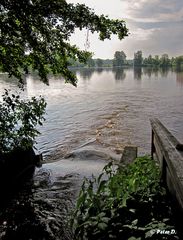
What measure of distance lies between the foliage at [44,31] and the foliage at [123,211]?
4.45 meters

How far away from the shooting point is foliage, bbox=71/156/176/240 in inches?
108

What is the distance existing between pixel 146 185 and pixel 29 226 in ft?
9.85

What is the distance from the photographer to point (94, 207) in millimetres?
3104

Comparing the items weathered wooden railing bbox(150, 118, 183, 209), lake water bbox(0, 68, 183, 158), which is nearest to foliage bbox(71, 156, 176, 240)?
weathered wooden railing bbox(150, 118, 183, 209)

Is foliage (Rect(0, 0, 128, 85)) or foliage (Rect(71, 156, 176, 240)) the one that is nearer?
foliage (Rect(71, 156, 176, 240))

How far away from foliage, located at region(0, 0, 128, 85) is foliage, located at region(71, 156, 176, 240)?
4.45m

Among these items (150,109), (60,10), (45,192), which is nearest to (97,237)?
(45,192)

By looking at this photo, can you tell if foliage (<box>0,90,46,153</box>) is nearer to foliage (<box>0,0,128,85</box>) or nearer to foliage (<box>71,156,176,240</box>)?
foliage (<box>0,0,128,85</box>)

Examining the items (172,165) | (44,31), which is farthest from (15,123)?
(172,165)

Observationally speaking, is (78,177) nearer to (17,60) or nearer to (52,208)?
(52,208)

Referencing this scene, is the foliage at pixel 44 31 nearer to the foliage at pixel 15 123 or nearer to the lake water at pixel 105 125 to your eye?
the foliage at pixel 15 123

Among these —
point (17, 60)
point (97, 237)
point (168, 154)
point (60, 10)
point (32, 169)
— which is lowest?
point (32, 169)

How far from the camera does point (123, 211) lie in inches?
124

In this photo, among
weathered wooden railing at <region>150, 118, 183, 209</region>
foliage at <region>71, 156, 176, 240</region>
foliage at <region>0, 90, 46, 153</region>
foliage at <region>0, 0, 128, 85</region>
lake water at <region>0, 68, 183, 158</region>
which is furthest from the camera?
lake water at <region>0, 68, 183, 158</region>
